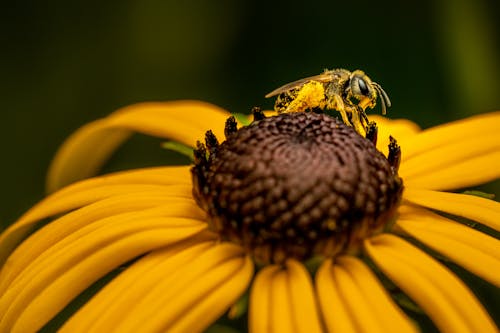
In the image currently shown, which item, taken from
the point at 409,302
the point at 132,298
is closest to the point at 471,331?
the point at 409,302

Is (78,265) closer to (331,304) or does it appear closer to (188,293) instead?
(188,293)

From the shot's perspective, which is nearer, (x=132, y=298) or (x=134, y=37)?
(x=132, y=298)

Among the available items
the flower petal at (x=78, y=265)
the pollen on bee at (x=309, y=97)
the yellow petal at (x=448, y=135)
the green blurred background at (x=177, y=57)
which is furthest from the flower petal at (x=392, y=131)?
the green blurred background at (x=177, y=57)

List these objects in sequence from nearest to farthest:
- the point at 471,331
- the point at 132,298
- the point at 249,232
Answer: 1. the point at 471,331
2. the point at 132,298
3. the point at 249,232

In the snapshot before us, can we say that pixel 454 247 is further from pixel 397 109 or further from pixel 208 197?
pixel 397 109

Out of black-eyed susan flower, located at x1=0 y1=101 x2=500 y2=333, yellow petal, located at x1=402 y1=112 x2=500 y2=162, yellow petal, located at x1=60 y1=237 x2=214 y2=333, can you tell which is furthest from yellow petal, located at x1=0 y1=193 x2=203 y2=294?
yellow petal, located at x1=402 y1=112 x2=500 y2=162

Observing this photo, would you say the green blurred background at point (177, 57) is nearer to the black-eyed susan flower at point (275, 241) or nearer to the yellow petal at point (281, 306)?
the black-eyed susan flower at point (275, 241)

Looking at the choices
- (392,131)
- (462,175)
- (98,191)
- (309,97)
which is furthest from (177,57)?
(462,175)
